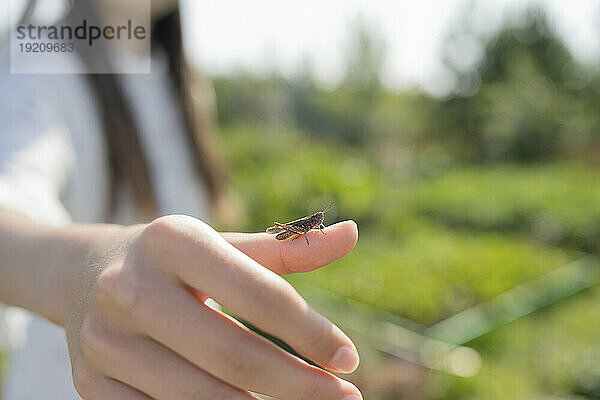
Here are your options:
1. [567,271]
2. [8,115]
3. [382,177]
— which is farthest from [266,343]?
[382,177]

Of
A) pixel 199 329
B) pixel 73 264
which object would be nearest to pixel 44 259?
pixel 73 264

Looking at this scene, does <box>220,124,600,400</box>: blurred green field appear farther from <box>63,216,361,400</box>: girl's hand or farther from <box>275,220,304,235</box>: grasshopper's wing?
<box>63,216,361,400</box>: girl's hand

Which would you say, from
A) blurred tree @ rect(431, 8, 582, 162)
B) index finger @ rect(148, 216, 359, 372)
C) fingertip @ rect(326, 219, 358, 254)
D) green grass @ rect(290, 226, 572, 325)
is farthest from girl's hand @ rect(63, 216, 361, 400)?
blurred tree @ rect(431, 8, 582, 162)

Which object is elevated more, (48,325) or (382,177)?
(382,177)

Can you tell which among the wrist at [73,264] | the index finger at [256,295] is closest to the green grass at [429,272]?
the wrist at [73,264]

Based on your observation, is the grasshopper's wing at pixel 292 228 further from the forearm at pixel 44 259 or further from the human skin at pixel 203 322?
the forearm at pixel 44 259

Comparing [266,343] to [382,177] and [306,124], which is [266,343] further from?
[306,124]
